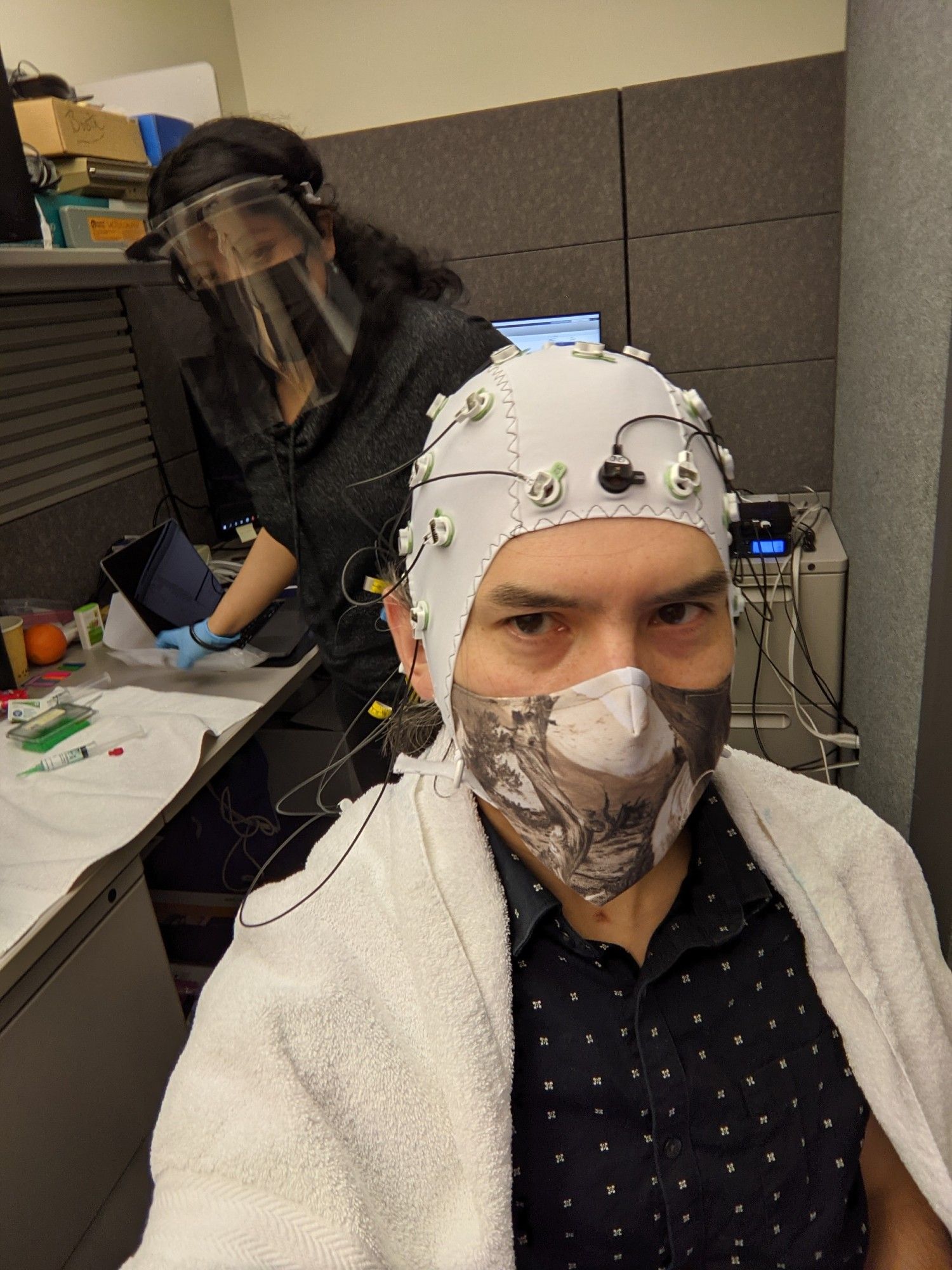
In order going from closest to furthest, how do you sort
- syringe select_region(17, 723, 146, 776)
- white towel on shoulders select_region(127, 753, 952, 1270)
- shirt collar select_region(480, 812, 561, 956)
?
1. white towel on shoulders select_region(127, 753, 952, 1270)
2. shirt collar select_region(480, 812, 561, 956)
3. syringe select_region(17, 723, 146, 776)

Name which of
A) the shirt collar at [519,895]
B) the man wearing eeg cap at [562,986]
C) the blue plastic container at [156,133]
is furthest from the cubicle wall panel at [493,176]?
the shirt collar at [519,895]

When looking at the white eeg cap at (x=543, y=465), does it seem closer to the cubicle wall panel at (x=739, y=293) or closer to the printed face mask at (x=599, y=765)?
the printed face mask at (x=599, y=765)

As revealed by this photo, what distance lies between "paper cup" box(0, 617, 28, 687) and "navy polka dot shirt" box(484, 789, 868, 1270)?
1.34m

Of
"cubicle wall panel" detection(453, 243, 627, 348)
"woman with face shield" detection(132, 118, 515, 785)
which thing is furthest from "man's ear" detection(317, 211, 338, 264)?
"cubicle wall panel" detection(453, 243, 627, 348)

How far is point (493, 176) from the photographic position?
2.32 metres

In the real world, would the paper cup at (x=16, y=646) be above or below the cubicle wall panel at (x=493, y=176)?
below

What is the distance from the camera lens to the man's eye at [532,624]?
682 mm

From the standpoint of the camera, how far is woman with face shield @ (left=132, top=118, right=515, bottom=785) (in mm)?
1175

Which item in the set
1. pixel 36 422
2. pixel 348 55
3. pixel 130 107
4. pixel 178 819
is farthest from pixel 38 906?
pixel 348 55

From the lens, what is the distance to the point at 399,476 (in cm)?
124

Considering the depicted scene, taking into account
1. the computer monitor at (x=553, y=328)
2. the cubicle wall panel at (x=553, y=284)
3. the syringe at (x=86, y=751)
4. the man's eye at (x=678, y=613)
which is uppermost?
the cubicle wall panel at (x=553, y=284)

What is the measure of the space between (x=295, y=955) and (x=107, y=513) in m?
1.66

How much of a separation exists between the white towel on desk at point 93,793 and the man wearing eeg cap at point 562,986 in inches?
19.5

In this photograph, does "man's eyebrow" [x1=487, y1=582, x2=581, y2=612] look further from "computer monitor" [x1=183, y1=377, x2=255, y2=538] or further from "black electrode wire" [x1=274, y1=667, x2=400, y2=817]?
"computer monitor" [x1=183, y1=377, x2=255, y2=538]
